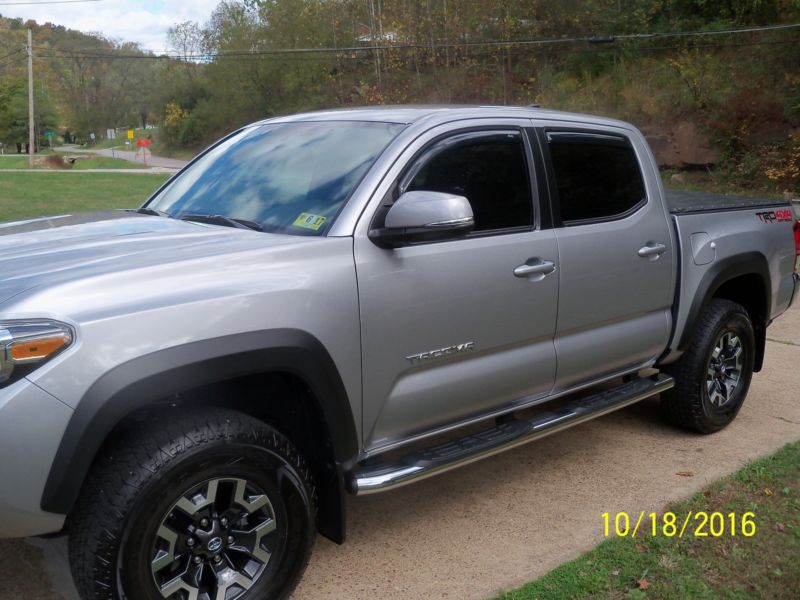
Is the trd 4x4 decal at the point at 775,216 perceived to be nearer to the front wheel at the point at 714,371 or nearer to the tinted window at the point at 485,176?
the front wheel at the point at 714,371

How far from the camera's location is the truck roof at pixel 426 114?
11.7ft

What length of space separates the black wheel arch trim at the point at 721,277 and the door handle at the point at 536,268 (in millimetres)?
1310

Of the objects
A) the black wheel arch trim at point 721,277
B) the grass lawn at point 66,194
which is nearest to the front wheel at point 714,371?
the black wheel arch trim at point 721,277

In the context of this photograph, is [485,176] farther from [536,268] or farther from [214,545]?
[214,545]

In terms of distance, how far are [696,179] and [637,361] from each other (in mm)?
20389

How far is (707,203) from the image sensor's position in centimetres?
507

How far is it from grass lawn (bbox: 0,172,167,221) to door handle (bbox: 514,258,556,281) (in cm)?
1519

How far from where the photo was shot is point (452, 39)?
41.4m

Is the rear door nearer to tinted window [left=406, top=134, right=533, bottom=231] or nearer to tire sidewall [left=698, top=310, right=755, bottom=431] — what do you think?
tinted window [left=406, top=134, right=533, bottom=231]

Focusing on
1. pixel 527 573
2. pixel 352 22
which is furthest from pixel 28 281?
pixel 352 22

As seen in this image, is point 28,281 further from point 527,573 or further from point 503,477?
point 503,477

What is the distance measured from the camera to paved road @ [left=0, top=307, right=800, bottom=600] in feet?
11.0

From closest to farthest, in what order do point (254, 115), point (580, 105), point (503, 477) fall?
point (503, 477), point (580, 105), point (254, 115)
